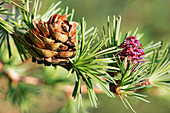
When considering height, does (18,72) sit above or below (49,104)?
above

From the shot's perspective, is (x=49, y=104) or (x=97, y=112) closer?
(x=49, y=104)

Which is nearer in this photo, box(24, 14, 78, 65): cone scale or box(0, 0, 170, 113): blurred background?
box(24, 14, 78, 65): cone scale

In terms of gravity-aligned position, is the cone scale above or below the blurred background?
below

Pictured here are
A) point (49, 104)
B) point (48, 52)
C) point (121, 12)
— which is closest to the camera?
point (48, 52)

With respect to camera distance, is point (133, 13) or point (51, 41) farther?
point (133, 13)

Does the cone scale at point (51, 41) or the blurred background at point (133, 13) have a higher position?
the blurred background at point (133, 13)

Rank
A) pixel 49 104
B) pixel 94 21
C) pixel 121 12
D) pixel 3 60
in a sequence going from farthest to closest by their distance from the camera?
pixel 121 12
pixel 94 21
pixel 49 104
pixel 3 60

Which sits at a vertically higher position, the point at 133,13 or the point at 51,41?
the point at 133,13

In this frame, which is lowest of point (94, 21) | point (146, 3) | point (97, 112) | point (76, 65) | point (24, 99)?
point (97, 112)

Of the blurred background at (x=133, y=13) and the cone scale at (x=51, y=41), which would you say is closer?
the cone scale at (x=51, y=41)

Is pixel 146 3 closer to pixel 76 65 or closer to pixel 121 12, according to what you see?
pixel 121 12

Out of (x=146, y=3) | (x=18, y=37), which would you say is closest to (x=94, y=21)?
(x=146, y=3)
